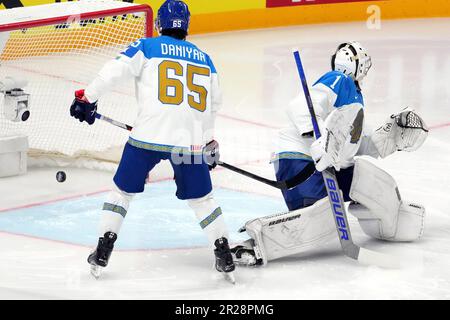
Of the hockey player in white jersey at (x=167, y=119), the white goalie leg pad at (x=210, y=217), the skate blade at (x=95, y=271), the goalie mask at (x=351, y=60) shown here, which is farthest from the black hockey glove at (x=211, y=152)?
the goalie mask at (x=351, y=60)

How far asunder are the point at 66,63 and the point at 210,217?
324 cm

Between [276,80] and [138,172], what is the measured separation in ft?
14.5

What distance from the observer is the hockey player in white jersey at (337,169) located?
4371 millimetres

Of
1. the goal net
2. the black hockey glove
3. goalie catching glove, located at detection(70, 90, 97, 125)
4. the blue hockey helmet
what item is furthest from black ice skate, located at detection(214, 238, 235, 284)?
the goal net

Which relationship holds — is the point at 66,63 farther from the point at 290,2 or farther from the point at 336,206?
the point at 290,2

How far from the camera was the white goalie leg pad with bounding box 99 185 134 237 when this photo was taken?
13.6 ft

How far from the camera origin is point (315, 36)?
10.4 m

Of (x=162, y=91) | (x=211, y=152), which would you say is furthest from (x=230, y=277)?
(x=162, y=91)

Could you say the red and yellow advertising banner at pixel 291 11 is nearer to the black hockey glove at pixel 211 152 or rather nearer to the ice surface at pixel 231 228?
the ice surface at pixel 231 228

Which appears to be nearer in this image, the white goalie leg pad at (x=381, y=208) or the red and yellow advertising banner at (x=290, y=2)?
the white goalie leg pad at (x=381, y=208)

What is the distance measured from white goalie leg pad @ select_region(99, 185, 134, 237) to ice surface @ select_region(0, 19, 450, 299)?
20 cm

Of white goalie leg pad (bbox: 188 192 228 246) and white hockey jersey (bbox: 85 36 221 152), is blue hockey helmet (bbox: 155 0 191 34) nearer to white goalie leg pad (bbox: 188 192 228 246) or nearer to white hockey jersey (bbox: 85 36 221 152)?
white hockey jersey (bbox: 85 36 221 152)

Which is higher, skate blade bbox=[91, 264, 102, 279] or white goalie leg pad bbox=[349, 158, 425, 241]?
white goalie leg pad bbox=[349, 158, 425, 241]

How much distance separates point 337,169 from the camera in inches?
173
